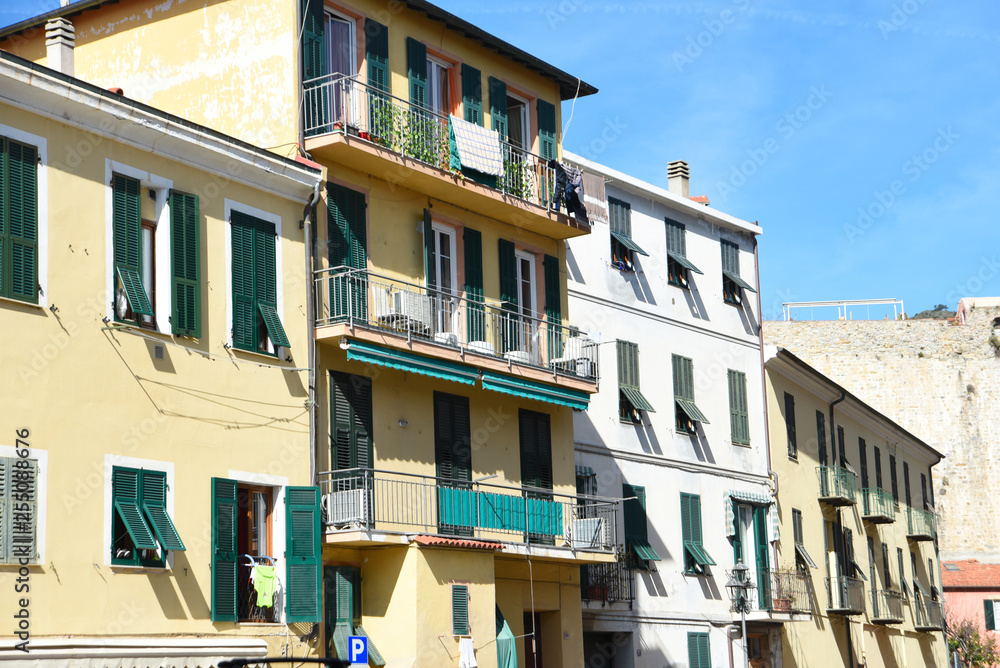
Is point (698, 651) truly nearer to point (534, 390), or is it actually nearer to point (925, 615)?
point (534, 390)

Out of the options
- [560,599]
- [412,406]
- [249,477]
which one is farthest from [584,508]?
[249,477]

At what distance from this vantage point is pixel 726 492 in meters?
30.8

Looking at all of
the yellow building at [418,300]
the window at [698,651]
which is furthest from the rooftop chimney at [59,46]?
the window at [698,651]

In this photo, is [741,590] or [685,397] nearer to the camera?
[741,590]

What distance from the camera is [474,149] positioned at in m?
22.0

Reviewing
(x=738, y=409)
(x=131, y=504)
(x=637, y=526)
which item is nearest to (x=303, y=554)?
(x=131, y=504)

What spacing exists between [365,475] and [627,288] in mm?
11558

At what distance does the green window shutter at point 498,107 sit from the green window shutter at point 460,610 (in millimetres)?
7896

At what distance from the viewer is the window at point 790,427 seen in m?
34.3

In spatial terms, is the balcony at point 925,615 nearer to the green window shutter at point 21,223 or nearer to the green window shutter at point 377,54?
the green window shutter at point 377,54

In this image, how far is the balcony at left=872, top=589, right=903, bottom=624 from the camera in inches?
1494

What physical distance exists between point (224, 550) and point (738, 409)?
1749 centimetres

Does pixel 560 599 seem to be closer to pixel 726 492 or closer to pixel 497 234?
pixel 497 234

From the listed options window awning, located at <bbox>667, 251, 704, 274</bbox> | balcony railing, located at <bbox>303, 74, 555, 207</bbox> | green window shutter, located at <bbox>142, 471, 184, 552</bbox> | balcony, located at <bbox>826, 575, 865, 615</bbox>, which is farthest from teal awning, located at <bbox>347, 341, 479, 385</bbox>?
balcony, located at <bbox>826, 575, 865, 615</bbox>
